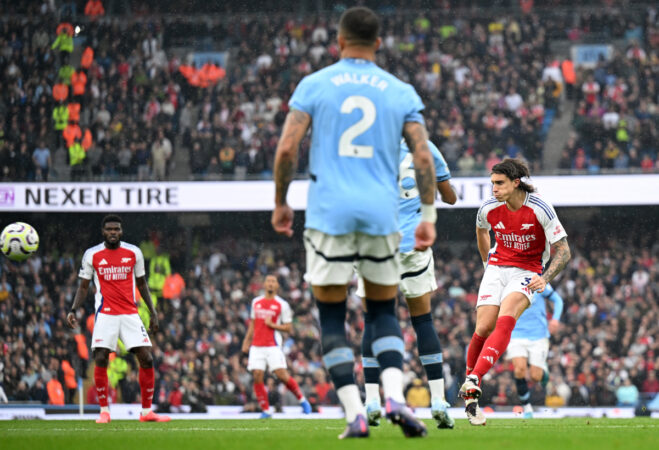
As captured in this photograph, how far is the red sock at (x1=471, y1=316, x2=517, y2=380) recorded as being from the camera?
809 centimetres

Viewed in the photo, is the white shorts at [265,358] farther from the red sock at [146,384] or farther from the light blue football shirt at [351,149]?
the light blue football shirt at [351,149]

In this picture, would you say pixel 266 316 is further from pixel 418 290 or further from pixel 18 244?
pixel 418 290

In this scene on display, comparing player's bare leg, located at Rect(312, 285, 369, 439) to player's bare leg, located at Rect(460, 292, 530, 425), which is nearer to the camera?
player's bare leg, located at Rect(312, 285, 369, 439)

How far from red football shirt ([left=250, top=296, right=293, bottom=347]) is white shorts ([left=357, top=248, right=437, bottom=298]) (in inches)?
303

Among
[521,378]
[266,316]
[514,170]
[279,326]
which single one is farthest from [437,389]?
[266,316]

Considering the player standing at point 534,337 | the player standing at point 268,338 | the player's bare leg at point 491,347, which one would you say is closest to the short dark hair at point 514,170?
the player's bare leg at point 491,347

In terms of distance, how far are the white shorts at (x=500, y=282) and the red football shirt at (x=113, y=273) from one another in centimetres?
445

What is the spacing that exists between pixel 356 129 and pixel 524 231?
3.47m

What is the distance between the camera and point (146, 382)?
38.5 feet

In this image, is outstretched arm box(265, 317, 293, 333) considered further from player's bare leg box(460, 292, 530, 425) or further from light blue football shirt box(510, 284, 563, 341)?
player's bare leg box(460, 292, 530, 425)

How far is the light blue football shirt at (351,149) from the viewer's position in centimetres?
576

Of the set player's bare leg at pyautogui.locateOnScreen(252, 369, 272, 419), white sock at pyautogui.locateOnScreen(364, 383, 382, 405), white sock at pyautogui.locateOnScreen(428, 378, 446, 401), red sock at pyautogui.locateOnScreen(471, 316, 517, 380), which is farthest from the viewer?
player's bare leg at pyautogui.locateOnScreen(252, 369, 272, 419)

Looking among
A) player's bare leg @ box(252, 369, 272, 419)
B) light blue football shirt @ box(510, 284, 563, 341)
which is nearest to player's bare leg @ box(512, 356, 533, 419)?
light blue football shirt @ box(510, 284, 563, 341)

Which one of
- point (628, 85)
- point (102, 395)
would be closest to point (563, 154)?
point (628, 85)
